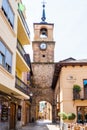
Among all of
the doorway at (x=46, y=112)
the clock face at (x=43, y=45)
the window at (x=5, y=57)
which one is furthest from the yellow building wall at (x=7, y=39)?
the doorway at (x=46, y=112)

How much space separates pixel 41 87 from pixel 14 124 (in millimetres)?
23844

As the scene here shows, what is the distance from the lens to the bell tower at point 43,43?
49125 mm

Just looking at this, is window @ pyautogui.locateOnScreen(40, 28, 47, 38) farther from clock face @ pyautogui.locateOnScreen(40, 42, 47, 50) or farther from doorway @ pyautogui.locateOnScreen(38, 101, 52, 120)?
doorway @ pyautogui.locateOnScreen(38, 101, 52, 120)

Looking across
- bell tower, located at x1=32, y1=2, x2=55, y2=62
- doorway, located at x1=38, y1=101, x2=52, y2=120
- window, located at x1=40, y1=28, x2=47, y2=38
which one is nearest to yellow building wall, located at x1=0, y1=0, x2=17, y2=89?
bell tower, located at x1=32, y1=2, x2=55, y2=62

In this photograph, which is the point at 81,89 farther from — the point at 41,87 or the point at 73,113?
the point at 41,87

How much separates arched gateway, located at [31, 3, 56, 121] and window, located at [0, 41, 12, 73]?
28831 millimetres

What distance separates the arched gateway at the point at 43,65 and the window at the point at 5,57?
94.6ft

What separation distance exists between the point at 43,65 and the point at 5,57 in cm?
3216

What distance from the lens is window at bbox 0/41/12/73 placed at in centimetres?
1563

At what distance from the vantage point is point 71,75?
25953 mm

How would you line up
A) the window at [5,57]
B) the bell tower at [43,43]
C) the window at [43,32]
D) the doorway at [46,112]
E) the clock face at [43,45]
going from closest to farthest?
the window at [5,57] → the bell tower at [43,43] → the clock face at [43,45] → the window at [43,32] → the doorway at [46,112]

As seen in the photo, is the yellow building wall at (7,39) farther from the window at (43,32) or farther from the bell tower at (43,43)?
the window at (43,32)

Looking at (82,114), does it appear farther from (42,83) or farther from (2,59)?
(42,83)

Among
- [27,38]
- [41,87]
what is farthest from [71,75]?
[41,87]
